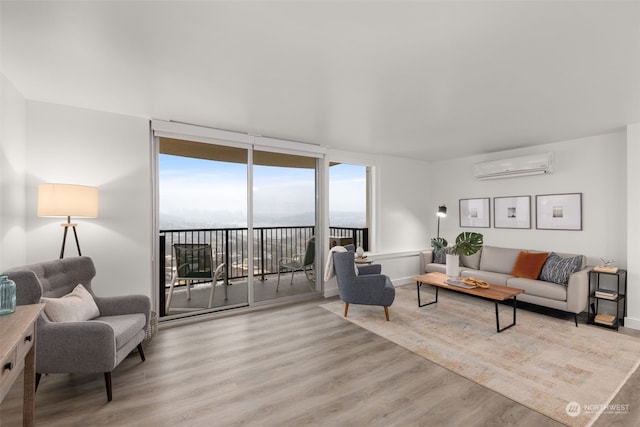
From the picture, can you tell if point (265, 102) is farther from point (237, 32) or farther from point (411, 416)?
point (411, 416)

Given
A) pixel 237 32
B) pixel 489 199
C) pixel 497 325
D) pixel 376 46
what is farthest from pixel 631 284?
pixel 237 32

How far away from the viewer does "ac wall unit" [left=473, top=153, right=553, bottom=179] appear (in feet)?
14.4

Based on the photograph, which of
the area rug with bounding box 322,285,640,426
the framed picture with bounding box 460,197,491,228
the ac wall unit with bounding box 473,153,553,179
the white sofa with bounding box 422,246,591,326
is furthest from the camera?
the framed picture with bounding box 460,197,491,228

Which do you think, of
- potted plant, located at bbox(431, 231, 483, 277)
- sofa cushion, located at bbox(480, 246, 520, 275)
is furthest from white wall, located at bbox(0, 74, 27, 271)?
sofa cushion, located at bbox(480, 246, 520, 275)

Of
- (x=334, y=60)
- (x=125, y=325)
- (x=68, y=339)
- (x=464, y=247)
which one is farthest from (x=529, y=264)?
(x=68, y=339)

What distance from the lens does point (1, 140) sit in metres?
2.39

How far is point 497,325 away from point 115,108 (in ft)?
15.7

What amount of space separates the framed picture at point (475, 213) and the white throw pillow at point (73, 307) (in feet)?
18.6

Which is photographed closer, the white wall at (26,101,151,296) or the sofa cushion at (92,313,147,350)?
the sofa cushion at (92,313,147,350)

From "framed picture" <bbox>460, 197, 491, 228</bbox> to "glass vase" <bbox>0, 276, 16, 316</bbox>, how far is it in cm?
597

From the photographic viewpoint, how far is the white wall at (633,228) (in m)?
3.47

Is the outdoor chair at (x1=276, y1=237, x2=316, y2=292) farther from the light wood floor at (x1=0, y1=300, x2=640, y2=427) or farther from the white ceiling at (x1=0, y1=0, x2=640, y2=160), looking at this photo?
the white ceiling at (x1=0, y1=0, x2=640, y2=160)

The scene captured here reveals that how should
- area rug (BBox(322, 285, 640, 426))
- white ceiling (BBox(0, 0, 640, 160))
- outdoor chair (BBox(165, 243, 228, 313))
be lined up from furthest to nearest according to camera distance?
outdoor chair (BBox(165, 243, 228, 313)), area rug (BBox(322, 285, 640, 426)), white ceiling (BBox(0, 0, 640, 160))

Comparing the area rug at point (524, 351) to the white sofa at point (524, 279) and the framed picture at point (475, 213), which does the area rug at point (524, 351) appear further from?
the framed picture at point (475, 213)
